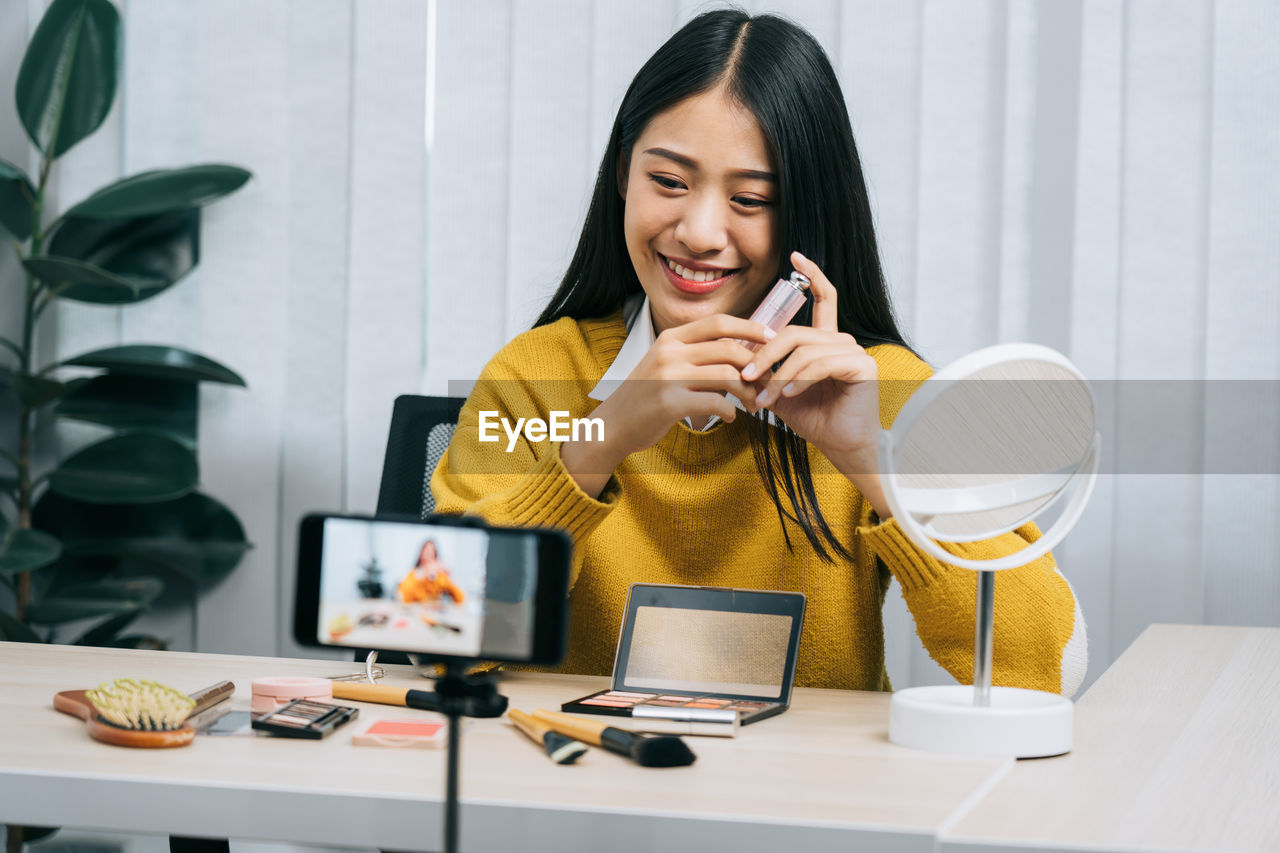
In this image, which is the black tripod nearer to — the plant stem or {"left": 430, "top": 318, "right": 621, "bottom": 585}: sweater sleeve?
{"left": 430, "top": 318, "right": 621, "bottom": 585}: sweater sleeve

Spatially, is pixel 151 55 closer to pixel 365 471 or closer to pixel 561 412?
pixel 365 471

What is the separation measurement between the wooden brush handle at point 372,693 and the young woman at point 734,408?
Result: 0.21 meters

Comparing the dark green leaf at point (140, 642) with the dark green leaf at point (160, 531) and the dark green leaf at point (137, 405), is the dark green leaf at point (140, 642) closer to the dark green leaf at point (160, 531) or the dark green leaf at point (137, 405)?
the dark green leaf at point (160, 531)

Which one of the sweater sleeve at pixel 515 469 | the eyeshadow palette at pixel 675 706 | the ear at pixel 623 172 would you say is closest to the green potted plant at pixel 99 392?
the sweater sleeve at pixel 515 469

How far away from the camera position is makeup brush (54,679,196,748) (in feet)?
2.42

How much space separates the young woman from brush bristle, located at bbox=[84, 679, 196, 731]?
0.35 meters

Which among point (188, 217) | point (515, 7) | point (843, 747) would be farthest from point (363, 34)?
point (843, 747)

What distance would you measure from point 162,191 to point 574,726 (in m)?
1.56

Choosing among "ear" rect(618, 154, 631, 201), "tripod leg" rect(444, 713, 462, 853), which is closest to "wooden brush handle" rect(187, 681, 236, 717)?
"tripod leg" rect(444, 713, 462, 853)

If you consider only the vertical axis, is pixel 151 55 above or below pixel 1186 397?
above

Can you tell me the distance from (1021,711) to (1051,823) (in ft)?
0.43

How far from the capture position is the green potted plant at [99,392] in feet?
6.54

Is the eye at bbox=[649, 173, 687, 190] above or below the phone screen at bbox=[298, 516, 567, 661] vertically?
above

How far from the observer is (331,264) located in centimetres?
211
